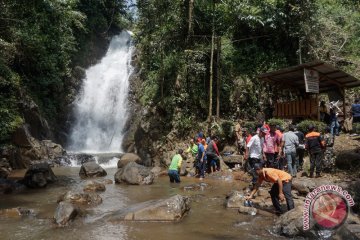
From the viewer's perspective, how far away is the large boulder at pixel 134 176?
14.6 meters

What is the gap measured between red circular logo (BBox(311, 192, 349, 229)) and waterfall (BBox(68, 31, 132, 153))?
2129cm

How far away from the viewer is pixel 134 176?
1473 centimetres

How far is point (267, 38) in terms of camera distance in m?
21.8

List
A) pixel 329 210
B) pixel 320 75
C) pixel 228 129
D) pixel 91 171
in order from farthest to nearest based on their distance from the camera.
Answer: pixel 228 129, pixel 91 171, pixel 320 75, pixel 329 210

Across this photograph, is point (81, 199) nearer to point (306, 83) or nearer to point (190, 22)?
point (306, 83)

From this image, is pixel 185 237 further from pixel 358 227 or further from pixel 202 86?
pixel 202 86

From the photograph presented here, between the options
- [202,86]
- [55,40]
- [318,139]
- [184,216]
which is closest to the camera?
[184,216]

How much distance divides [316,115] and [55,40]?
1838cm

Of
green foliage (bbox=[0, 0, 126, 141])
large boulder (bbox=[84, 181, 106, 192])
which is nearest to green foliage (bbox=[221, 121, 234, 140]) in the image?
large boulder (bbox=[84, 181, 106, 192])

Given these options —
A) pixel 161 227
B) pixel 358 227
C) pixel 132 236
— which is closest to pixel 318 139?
pixel 358 227

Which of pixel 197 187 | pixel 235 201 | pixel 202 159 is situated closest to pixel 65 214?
pixel 235 201

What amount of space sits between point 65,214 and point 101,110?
70.9ft

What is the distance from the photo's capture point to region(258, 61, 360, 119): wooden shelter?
15391mm

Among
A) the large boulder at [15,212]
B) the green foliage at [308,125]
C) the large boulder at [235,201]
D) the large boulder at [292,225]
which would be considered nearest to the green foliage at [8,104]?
the large boulder at [15,212]
